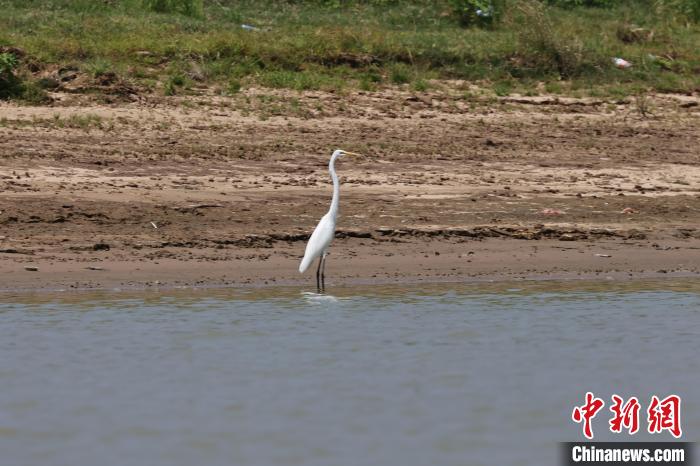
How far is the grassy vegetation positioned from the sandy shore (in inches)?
31.1

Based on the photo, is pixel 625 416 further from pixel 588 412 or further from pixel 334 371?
pixel 334 371

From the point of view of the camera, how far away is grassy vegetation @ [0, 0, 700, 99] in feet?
49.3

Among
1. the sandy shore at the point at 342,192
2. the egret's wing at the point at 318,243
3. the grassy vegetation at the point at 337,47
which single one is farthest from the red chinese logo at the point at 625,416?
the grassy vegetation at the point at 337,47

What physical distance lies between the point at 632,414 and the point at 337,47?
381 inches

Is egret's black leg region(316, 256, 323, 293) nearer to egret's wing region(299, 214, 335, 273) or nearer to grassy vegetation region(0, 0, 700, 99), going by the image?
egret's wing region(299, 214, 335, 273)

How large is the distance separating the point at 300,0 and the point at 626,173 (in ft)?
29.9

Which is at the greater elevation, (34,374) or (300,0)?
(300,0)

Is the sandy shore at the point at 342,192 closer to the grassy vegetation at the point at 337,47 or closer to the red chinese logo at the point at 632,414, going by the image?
the grassy vegetation at the point at 337,47

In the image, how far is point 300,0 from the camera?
20.8m

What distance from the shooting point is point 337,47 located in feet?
53.2

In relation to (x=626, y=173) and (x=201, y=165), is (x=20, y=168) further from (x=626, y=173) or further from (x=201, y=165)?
(x=626, y=173)

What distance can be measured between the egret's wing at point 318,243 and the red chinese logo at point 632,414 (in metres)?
3.04

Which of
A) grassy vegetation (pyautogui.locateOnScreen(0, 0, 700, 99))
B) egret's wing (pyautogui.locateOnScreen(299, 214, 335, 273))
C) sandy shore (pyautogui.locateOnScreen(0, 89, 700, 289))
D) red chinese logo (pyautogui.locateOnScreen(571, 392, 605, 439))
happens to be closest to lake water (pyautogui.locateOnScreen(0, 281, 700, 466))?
red chinese logo (pyautogui.locateOnScreen(571, 392, 605, 439))

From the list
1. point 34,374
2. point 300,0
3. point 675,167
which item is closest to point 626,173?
point 675,167
